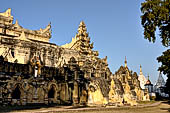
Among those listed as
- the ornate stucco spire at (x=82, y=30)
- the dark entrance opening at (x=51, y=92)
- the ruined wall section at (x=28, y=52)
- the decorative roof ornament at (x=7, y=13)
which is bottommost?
the dark entrance opening at (x=51, y=92)

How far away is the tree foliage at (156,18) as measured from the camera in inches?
584

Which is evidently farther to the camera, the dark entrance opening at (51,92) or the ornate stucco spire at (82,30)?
the ornate stucco spire at (82,30)

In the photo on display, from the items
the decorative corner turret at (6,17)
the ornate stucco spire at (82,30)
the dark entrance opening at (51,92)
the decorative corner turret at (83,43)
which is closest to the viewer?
the dark entrance opening at (51,92)

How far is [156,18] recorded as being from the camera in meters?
15.9

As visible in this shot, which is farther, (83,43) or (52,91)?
(83,43)

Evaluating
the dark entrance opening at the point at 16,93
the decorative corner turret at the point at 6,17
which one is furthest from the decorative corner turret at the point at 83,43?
the dark entrance opening at the point at 16,93

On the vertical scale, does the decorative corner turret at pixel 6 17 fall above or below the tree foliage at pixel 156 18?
above

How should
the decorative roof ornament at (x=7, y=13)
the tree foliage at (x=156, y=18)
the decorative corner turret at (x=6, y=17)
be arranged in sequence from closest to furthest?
the tree foliage at (x=156, y=18), the decorative corner turret at (x=6, y=17), the decorative roof ornament at (x=7, y=13)

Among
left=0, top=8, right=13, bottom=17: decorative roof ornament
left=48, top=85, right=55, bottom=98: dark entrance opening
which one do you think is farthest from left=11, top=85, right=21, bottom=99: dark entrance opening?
left=0, top=8, right=13, bottom=17: decorative roof ornament

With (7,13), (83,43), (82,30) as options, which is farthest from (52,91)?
(7,13)

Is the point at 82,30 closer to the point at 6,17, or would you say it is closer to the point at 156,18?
the point at 6,17

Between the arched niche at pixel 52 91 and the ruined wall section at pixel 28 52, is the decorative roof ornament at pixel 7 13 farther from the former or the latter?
the arched niche at pixel 52 91

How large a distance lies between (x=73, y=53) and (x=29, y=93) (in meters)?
23.3

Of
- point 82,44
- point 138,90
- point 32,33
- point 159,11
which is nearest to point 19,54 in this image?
point 32,33
